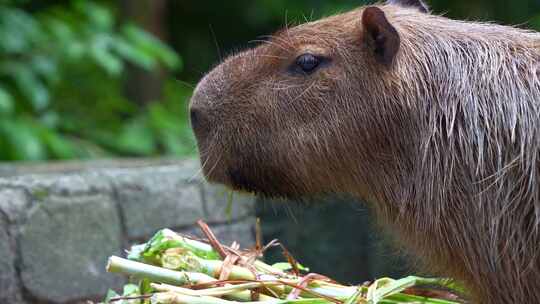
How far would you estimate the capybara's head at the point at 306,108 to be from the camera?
2.60 m

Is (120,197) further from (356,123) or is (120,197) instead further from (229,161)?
(356,123)

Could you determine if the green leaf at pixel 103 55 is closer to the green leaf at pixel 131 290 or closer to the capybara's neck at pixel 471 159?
the green leaf at pixel 131 290

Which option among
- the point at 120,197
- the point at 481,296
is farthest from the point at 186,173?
the point at 481,296

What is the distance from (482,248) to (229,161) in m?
0.82

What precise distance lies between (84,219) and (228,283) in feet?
4.74

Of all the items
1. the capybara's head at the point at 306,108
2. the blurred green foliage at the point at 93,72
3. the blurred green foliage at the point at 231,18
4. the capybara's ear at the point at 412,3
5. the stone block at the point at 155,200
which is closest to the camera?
the capybara's head at the point at 306,108

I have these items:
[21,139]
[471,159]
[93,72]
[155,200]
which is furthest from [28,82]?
[471,159]

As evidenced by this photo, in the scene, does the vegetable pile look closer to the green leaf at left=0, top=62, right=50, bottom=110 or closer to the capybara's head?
the capybara's head

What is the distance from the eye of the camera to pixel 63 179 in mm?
3834

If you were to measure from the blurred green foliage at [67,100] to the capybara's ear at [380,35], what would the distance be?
326cm

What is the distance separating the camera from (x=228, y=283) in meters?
2.60

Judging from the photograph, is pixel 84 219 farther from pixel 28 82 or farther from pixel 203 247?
pixel 28 82

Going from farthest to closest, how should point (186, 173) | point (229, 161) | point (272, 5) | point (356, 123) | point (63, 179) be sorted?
point (272, 5) → point (186, 173) → point (63, 179) → point (229, 161) → point (356, 123)

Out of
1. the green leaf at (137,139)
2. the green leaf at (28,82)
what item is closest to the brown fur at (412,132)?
the green leaf at (28,82)
